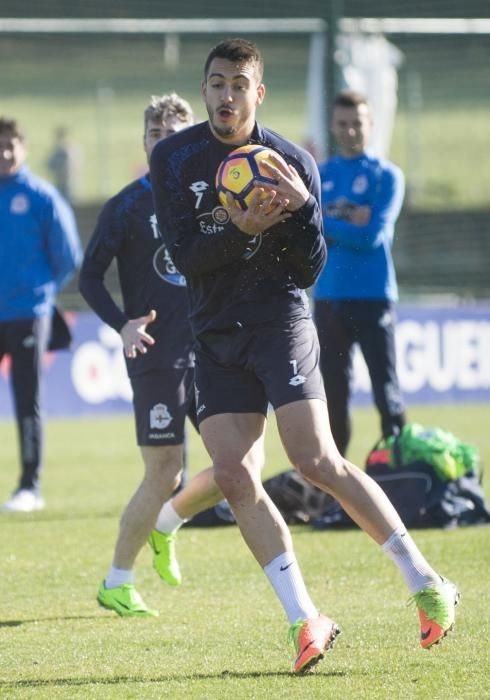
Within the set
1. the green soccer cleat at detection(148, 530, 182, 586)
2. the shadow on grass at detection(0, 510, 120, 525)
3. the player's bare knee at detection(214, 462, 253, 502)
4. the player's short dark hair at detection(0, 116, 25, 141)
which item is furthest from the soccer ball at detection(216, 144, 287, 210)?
the player's short dark hair at detection(0, 116, 25, 141)

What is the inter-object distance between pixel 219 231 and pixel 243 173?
10.2 inches

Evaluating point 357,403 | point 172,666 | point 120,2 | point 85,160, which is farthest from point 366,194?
point 85,160

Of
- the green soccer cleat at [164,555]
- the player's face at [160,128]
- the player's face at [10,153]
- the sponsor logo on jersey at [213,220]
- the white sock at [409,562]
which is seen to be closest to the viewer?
the white sock at [409,562]

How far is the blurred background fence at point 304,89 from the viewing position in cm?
1719

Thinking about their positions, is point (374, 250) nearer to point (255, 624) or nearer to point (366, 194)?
point (366, 194)

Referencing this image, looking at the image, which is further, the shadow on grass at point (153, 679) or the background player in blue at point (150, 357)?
the background player in blue at point (150, 357)

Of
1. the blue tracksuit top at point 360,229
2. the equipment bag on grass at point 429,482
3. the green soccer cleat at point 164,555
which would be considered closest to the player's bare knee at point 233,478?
the green soccer cleat at point 164,555

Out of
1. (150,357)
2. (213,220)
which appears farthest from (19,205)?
(213,220)

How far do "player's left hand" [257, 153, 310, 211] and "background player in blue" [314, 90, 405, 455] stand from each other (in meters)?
4.21

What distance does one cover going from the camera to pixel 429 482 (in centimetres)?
862

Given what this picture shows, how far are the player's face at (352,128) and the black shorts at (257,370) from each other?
421 centimetres

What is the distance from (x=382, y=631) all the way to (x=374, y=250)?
161 inches

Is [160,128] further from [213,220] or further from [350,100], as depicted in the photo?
[350,100]

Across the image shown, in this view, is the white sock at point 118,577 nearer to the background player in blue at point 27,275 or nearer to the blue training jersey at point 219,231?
the blue training jersey at point 219,231
